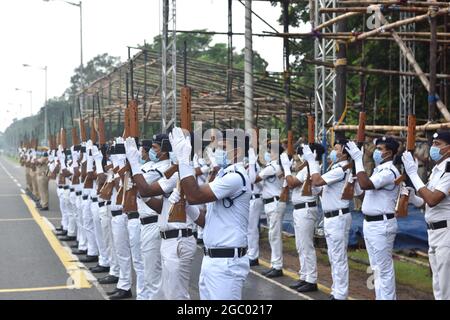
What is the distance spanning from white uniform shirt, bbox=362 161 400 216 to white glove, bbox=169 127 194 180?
9.49ft

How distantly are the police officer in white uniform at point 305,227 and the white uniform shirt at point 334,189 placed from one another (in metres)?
0.53

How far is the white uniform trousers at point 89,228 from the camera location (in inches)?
419

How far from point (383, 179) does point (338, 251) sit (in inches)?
49.1

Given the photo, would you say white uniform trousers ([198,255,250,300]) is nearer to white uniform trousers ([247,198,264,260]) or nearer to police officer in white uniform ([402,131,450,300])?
police officer in white uniform ([402,131,450,300])

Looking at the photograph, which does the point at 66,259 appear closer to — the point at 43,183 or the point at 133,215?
the point at 133,215

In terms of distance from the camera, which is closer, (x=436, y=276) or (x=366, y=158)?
(x=436, y=276)

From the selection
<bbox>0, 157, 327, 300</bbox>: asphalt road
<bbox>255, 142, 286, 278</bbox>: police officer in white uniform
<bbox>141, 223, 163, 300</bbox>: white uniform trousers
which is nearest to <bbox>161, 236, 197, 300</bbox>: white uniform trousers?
<bbox>141, 223, 163, 300</bbox>: white uniform trousers

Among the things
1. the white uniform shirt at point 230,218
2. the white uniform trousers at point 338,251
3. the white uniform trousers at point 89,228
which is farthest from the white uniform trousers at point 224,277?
the white uniform trousers at point 89,228

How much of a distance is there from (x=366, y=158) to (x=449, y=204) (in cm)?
902

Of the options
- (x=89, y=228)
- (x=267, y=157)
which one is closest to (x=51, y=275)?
(x=89, y=228)

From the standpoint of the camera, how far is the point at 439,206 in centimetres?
636

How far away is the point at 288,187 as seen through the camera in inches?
364
